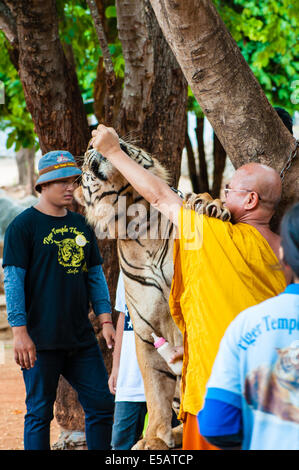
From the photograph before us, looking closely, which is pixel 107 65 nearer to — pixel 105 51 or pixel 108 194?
pixel 105 51

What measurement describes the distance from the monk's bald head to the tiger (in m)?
0.63

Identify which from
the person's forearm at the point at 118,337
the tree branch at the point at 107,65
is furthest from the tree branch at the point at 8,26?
the person's forearm at the point at 118,337

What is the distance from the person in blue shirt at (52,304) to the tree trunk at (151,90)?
1.39 meters

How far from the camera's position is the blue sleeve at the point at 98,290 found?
4633 millimetres

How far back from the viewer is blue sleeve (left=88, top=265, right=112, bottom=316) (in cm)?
463

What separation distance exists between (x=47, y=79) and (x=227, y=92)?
2602 millimetres

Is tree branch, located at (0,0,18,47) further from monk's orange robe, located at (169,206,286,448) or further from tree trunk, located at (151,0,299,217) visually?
monk's orange robe, located at (169,206,286,448)

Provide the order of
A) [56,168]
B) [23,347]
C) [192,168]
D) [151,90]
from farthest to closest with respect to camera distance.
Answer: [192,168], [151,90], [56,168], [23,347]

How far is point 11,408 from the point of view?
838 centimetres

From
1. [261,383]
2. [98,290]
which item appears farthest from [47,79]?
[261,383]

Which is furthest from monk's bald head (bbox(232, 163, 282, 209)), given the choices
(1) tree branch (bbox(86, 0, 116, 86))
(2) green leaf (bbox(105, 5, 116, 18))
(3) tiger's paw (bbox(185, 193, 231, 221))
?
(2) green leaf (bbox(105, 5, 116, 18))

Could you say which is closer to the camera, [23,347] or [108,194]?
[108,194]

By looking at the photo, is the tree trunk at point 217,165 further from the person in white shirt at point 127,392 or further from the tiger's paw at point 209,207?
the tiger's paw at point 209,207
